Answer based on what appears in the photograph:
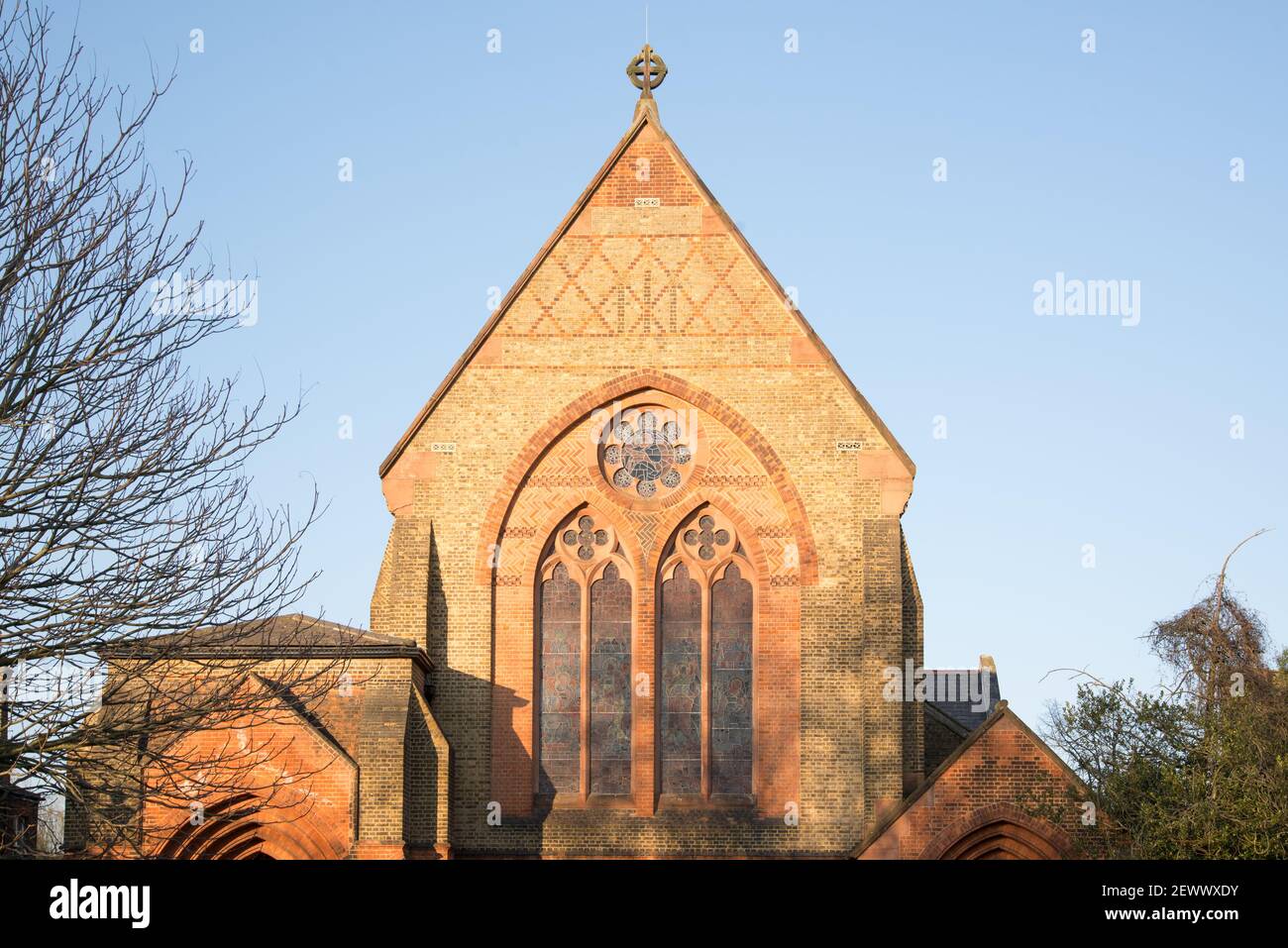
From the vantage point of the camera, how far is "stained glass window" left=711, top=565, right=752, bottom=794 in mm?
27531

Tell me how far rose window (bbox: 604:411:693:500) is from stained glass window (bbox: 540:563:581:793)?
1.67 m

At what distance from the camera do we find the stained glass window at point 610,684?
27641 millimetres

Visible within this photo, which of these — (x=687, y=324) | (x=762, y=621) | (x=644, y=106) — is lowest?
(x=762, y=621)

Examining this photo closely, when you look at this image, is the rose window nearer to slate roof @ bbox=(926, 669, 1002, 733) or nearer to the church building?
the church building

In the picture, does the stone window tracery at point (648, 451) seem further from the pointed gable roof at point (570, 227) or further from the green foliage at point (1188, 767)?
the green foliage at point (1188, 767)

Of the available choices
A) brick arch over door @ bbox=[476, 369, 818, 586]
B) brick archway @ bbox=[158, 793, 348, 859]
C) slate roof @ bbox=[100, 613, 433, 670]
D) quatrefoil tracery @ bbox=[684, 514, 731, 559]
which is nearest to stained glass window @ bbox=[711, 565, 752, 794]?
quatrefoil tracery @ bbox=[684, 514, 731, 559]

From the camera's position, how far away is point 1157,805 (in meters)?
23.8

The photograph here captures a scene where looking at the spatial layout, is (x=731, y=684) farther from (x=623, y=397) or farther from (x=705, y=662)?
(x=623, y=397)

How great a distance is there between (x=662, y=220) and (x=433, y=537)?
5908mm

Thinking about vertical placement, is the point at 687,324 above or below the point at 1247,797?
above

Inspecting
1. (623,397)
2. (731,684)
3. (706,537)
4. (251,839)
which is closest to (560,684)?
(731,684)

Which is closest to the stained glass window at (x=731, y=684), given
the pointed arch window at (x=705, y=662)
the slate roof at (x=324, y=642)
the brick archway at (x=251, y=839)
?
the pointed arch window at (x=705, y=662)
